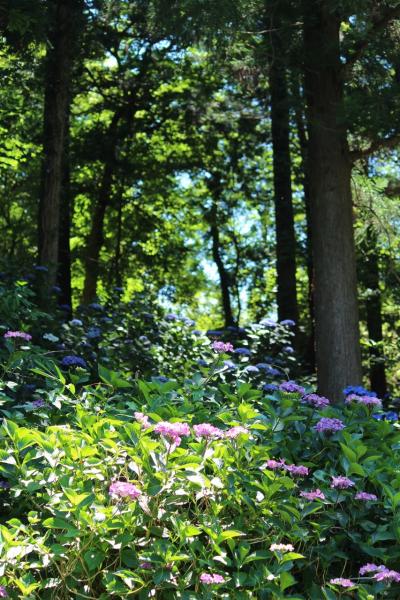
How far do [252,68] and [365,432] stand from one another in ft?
20.3

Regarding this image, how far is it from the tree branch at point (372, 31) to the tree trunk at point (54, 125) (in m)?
3.29

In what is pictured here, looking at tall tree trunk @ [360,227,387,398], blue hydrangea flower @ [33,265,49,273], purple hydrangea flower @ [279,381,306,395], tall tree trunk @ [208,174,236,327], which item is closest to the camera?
purple hydrangea flower @ [279,381,306,395]

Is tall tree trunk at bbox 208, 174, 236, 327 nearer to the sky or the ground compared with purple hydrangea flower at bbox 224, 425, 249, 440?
nearer to the sky

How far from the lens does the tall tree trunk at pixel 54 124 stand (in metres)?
8.55

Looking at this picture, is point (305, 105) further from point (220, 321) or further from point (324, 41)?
point (220, 321)

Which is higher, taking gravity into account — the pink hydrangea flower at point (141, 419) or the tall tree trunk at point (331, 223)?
the tall tree trunk at point (331, 223)

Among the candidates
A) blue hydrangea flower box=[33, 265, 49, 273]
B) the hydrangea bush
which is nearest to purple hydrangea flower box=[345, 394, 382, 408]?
the hydrangea bush

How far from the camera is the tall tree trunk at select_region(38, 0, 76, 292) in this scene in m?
8.55

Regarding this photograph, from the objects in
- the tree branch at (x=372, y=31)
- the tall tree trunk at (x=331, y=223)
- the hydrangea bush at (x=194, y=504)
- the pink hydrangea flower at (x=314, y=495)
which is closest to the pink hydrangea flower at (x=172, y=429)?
the hydrangea bush at (x=194, y=504)

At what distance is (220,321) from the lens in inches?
958

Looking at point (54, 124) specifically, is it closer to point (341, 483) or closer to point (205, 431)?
point (205, 431)

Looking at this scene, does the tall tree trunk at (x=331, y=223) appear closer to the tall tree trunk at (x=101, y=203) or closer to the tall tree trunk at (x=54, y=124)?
the tall tree trunk at (x=54, y=124)

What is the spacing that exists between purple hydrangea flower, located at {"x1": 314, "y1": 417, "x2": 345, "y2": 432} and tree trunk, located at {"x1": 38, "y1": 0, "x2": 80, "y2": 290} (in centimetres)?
551

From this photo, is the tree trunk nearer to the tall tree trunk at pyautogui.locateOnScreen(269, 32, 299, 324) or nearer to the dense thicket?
the dense thicket
